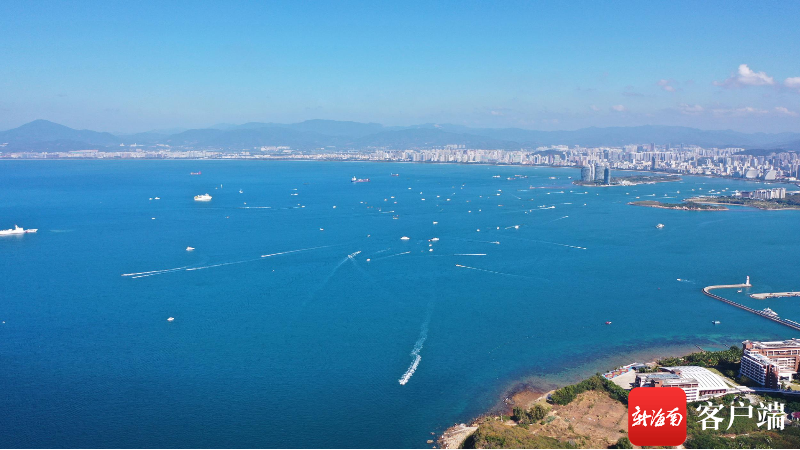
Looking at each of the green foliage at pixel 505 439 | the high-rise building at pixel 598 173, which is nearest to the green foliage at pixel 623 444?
the green foliage at pixel 505 439

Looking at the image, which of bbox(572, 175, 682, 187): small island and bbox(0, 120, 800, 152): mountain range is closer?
bbox(572, 175, 682, 187): small island

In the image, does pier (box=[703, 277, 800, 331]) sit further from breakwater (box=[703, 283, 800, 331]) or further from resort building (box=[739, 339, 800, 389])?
resort building (box=[739, 339, 800, 389])

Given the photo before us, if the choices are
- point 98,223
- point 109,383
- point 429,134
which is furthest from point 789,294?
point 429,134

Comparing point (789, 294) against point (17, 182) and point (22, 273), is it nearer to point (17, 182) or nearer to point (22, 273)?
point (22, 273)

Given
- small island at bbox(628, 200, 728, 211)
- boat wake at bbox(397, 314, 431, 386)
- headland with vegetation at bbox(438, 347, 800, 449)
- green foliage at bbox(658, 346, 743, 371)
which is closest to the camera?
headland with vegetation at bbox(438, 347, 800, 449)

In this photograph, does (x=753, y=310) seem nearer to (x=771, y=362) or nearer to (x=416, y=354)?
(x=771, y=362)

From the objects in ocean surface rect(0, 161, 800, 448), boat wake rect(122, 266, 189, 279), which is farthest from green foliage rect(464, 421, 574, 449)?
boat wake rect(122, 266, 189, 279)

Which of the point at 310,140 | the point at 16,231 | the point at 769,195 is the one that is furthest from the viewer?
the point at 310,140

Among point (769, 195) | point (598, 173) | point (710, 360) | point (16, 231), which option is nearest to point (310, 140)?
point (598, 173)
